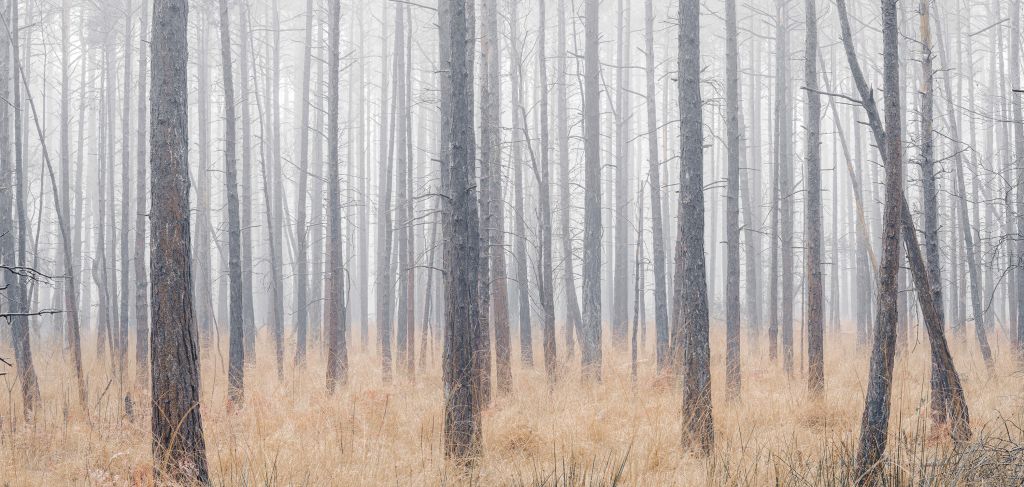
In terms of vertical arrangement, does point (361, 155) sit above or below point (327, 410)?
above

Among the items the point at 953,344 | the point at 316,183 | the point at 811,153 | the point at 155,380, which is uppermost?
the point at 316,183

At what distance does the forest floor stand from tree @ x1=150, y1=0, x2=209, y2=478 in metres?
0.28

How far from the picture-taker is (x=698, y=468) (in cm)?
546

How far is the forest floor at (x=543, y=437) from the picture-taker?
486cm

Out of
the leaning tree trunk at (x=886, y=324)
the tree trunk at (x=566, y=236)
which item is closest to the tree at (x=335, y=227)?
the tree trunk at (x=566, y=236)

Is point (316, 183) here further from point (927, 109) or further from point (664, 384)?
point (927, 109)

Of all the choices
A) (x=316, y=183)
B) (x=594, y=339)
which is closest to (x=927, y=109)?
(x=594, y=339)

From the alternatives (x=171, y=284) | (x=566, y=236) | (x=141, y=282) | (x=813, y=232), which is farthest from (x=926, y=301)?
(x=141, y=282)

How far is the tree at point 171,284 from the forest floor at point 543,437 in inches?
11.2

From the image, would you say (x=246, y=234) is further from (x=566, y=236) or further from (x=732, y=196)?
(x=732, y=196)

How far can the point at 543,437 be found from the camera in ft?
21.3

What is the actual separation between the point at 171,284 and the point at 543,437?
3.49 metres

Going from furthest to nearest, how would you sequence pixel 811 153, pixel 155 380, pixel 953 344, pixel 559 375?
pixel 953 344
pixel 559 375
pixel 811 153
pixel 155 380

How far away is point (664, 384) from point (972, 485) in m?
5.60
